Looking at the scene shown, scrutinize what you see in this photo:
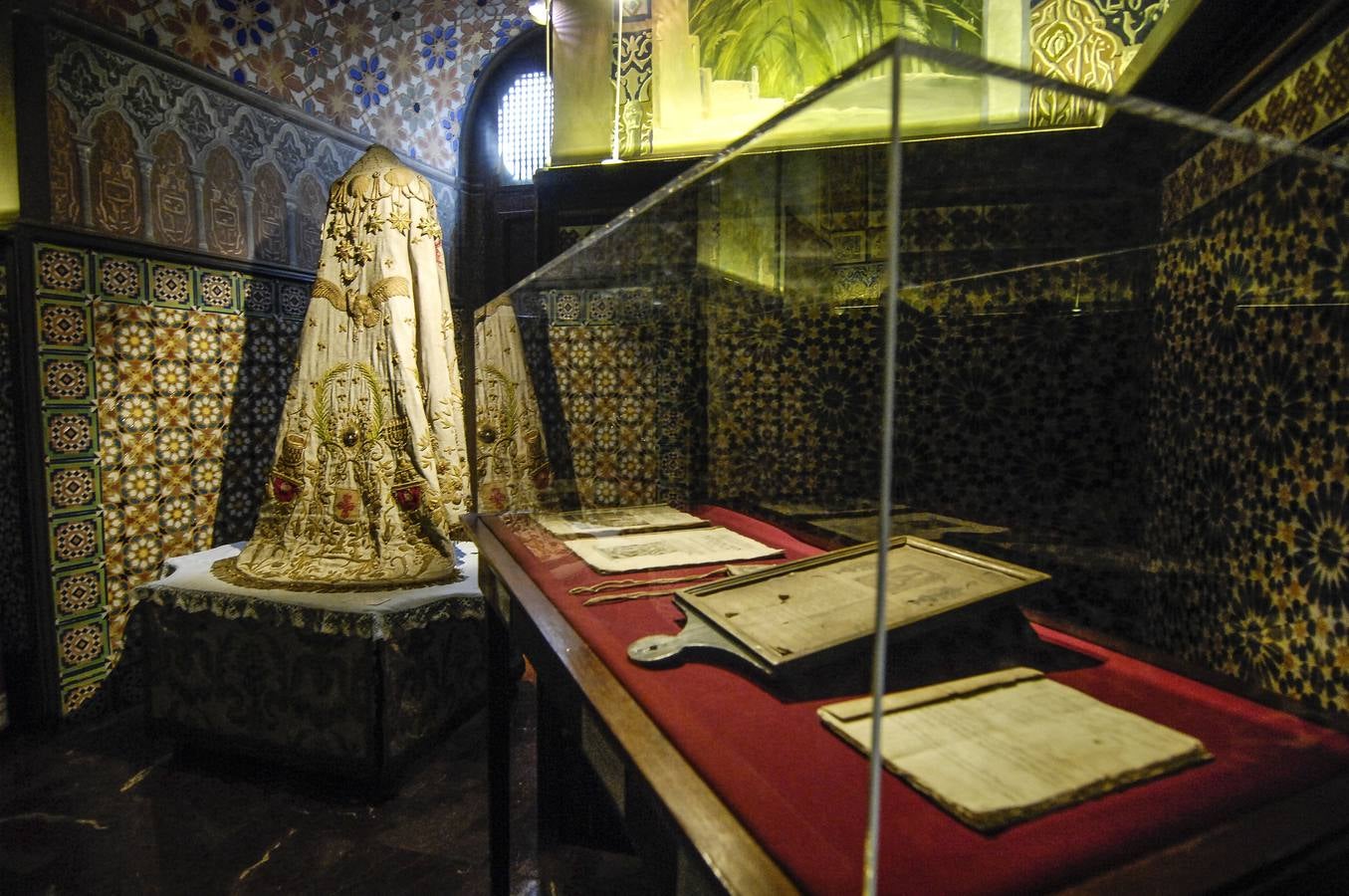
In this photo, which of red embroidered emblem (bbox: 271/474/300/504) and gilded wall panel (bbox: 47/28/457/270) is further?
gilded wall panel (bbox: 47/28/457/270)

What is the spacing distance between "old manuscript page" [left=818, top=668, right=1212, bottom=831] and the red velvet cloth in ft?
0.04

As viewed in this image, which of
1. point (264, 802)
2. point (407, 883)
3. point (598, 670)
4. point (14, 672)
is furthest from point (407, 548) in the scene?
point (598, 670)

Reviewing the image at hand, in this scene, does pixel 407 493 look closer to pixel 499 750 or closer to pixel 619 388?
pixel 499 750

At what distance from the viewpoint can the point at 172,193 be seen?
307cm

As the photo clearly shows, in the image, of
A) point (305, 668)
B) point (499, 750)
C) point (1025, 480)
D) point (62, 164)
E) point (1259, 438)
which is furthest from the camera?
point (62, 164)

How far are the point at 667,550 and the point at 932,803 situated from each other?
874 millimetres

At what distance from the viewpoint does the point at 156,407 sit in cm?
302

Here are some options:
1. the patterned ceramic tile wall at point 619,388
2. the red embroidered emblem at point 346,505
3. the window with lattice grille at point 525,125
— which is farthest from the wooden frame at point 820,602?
the window with lattice grille at point 525,125

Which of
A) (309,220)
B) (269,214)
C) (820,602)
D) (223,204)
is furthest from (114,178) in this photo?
(820,602)

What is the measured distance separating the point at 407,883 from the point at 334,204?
89.5 inches

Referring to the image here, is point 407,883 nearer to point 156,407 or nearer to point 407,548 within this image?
point 407,548

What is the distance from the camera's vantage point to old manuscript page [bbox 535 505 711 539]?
1.61 meters

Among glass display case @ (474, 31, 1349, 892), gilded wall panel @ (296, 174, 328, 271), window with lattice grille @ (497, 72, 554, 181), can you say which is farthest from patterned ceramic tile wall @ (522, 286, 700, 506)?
window with lattice grille @ (497, 72, 554, 181)

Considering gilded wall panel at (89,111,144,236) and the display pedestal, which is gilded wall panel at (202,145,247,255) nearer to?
gilded wall panel at (89,111,144,236)
